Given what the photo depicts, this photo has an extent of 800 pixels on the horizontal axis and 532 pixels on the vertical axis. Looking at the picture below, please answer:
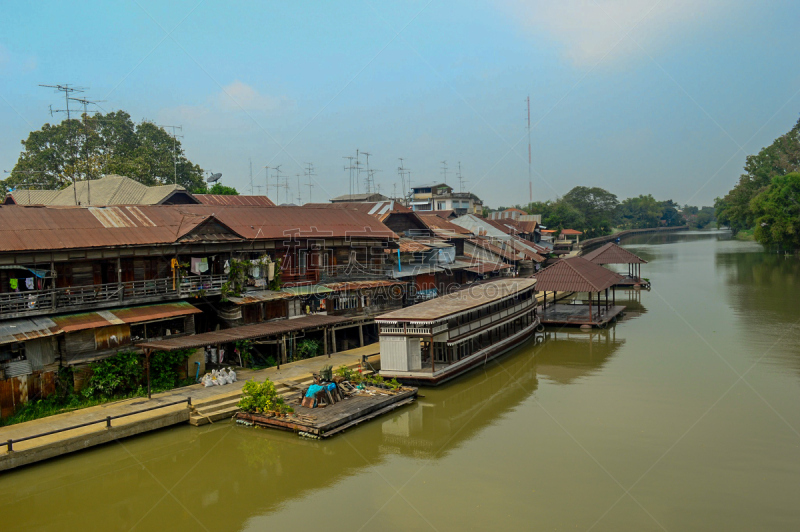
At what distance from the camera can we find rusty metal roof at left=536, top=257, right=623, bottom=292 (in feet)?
103

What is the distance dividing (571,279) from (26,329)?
25.4 m

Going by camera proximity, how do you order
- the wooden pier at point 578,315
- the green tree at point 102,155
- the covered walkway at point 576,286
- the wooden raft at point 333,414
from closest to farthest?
1. the wooden raft at point 333,414
2. the covered walkway at point 576,286
3. the wooden pier at point 578,315
4. the green tree at point 102,155

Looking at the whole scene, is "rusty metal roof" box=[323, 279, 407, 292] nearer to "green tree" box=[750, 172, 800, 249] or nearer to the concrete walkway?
the concrete walkway

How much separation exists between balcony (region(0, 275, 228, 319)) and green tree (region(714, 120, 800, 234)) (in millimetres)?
74824

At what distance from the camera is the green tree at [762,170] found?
77.9 m

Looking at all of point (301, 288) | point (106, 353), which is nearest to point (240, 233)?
point (301, 288)

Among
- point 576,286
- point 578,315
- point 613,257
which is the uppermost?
point 613,257

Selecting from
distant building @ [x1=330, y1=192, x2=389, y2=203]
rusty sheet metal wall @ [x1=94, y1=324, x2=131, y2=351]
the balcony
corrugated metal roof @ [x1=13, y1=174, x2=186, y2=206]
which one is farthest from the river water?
distant building @ [x1=330, y1=192, x2=389, y2=203]

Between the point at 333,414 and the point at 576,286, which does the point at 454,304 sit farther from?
the point at 576,286

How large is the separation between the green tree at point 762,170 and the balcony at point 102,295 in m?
74.8

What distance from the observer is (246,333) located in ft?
66.5

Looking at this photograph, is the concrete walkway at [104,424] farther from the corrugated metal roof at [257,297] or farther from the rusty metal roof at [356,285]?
the rusty metal roof at [356,285]

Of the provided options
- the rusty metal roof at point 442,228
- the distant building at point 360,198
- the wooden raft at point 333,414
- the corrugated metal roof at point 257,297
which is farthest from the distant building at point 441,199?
the wooden raft at point 333,414

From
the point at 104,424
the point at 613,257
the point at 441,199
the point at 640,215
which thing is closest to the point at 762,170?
the point at 441,199
